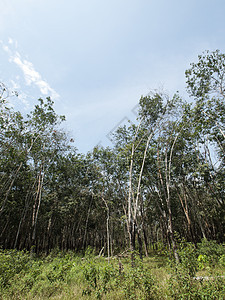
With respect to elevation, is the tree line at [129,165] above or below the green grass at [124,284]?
above

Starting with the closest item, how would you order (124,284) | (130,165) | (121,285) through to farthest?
(124,284) → (121,285) → (130,165)

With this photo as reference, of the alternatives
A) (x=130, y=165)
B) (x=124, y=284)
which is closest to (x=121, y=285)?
(x=124, y=284)

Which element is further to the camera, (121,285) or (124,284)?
(121,285)

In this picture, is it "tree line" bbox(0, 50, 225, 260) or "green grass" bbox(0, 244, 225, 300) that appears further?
"tree line" bbox(0, 50, 225, 260)

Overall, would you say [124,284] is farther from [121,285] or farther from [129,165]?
[129,165]

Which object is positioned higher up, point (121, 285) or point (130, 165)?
point (130, 165)

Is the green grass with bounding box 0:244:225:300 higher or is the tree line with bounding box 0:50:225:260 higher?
the tree line with bounding box 0:50:225:260

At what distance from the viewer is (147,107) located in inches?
419

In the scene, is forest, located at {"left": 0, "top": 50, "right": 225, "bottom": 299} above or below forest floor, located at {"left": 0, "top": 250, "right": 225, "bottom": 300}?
above

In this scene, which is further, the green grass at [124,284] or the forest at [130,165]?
the forest at [130,165]

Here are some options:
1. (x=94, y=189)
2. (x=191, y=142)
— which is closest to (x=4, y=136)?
(x=94, y=189)

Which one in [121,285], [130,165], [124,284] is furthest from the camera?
[130,165]

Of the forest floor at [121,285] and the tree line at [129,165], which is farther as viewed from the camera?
the tree line at [129,165]

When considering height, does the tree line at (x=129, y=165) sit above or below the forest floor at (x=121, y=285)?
above
